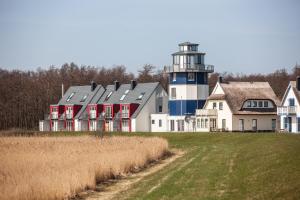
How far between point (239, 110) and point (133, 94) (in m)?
16.7

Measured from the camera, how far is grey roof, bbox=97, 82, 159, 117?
83188mm

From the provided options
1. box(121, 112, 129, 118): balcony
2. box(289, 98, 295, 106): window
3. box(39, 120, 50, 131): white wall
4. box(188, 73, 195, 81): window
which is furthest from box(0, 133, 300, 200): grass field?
box(39, 120, 50, 131): white wall

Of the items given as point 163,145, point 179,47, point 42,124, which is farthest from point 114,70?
point 163,145

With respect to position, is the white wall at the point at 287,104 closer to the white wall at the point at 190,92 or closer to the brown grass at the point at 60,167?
the white wall at the point at 190,92

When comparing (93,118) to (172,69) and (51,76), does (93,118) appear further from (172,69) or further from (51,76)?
(51,76)

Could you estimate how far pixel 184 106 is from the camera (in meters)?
78.4

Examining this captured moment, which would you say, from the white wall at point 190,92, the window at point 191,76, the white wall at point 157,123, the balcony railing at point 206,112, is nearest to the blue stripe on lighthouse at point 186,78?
the window at point 191,76

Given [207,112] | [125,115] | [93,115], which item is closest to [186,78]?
[207,112]

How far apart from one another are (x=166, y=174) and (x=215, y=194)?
8.81 meters

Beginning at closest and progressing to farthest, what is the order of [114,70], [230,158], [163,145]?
[230,158] → [163,145] → [114,70]

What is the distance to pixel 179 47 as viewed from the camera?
80.5 m

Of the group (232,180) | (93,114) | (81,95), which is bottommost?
(232,180)

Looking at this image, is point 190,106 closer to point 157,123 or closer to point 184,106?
point 184,106

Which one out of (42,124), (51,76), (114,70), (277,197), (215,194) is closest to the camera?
(277,197)
